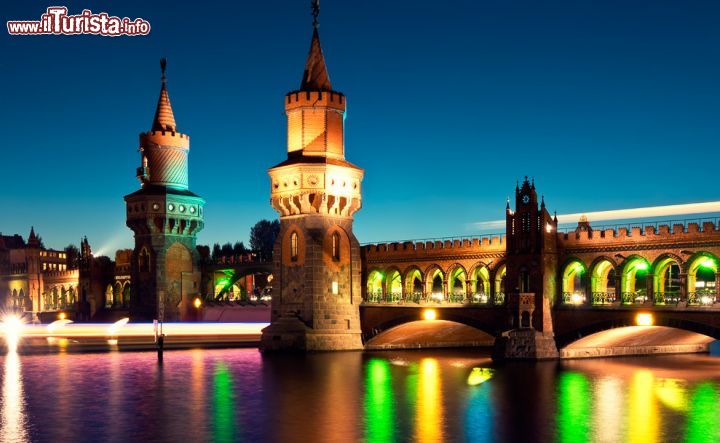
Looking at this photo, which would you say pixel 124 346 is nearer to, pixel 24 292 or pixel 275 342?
pixel 275 342

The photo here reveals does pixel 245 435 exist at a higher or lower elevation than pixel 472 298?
lower

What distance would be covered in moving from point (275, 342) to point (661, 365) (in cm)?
2280

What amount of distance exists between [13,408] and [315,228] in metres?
25.8

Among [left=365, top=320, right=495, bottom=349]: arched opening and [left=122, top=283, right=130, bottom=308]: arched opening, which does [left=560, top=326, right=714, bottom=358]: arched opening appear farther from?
[left=122, top=283, right=130, bottom=308]: arched opening

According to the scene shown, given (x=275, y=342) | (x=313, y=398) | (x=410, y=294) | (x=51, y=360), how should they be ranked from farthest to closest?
1. (x=410, y=294)
2. (x=275, y=342)
3. (x=51, y=360)
4. (x=313, y=398)

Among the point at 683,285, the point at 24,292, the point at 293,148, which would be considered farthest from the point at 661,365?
the point at 24,292

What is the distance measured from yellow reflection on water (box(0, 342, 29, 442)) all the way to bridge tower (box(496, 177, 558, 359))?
24.1 m

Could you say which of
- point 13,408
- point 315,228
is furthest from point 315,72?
point 13,408

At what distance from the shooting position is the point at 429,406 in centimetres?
3347

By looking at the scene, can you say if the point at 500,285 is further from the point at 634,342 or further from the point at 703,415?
the point at 703,415

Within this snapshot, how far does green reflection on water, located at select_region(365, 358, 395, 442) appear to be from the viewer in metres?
28.0

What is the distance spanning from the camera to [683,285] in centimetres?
4506

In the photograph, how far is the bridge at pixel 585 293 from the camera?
44.2 metres

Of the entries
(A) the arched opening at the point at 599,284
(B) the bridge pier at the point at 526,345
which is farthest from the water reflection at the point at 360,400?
(A) the arched opening at the point at 599,284
